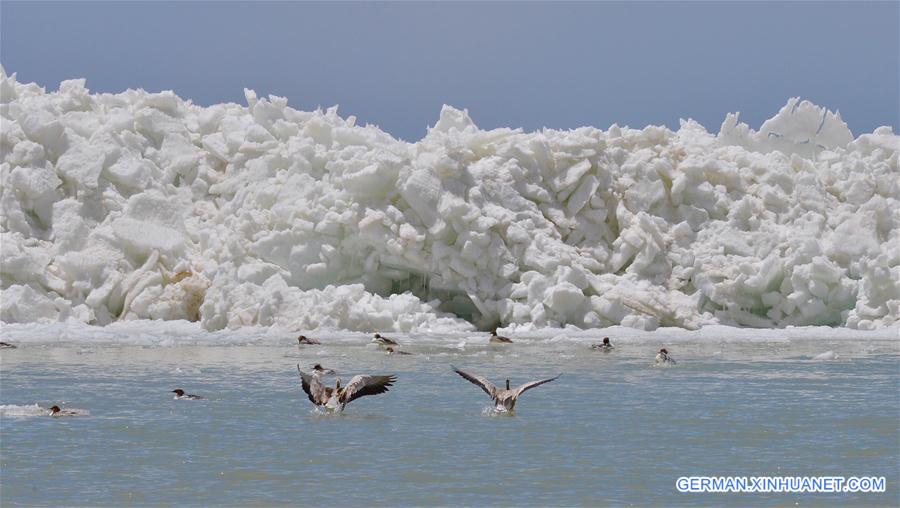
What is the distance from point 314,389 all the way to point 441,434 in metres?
1.32

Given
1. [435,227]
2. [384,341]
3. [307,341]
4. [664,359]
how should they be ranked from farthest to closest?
[435,227], [307,341], [384,341], [664,359]

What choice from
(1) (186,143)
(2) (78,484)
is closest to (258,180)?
(1) (186,143)

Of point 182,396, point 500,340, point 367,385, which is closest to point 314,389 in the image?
point 367,385

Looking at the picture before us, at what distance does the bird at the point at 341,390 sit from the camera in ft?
30.6

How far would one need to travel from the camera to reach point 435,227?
61.3ft

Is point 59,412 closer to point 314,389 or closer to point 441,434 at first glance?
point 314,389

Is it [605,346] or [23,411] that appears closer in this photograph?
[23,411]

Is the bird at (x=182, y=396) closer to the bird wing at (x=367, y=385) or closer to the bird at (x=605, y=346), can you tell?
the bird wing at (x=367, y=385)

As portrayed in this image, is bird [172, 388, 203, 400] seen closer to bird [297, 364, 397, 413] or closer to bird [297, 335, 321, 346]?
bird [297, 364, 397, 413]

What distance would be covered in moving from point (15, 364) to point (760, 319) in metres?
11.7

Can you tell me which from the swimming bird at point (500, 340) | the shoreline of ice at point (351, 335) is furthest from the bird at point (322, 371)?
the swimming bird at point (500, 340)

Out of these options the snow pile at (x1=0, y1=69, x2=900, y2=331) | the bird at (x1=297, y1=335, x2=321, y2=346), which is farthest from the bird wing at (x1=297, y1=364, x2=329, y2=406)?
the snow pile at (x1=0, y1=69, x2=900, y2=331)

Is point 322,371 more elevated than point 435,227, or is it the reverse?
point 435,227

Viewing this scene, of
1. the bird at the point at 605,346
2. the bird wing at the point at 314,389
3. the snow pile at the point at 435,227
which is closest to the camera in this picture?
the bird wing at the point at 314,389
